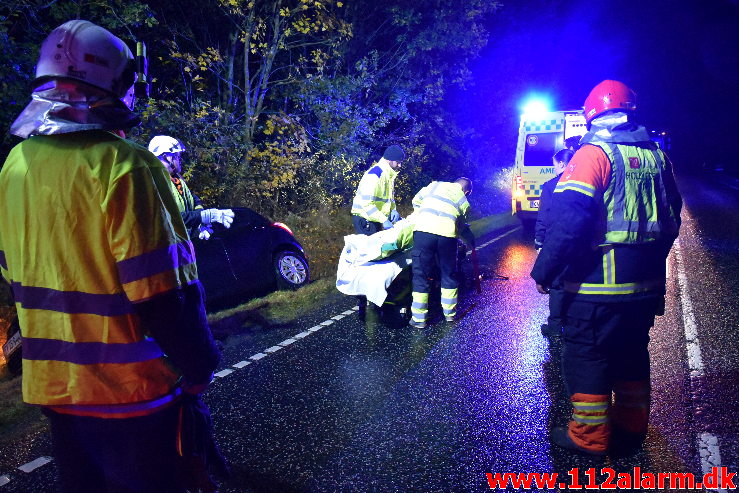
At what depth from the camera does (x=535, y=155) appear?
12.7m

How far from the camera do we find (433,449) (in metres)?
3.38

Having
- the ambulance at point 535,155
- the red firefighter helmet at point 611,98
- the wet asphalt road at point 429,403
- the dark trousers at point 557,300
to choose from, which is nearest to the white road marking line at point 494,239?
the ambulance at point 535,155

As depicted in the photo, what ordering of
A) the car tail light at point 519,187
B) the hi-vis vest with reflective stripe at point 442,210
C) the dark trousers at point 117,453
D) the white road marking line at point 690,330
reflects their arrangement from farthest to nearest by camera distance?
1. the car tail light at point 519,187
2. the hi-vis vest with reflective stripe at point 442,210
3. the white road marking line at point 690,330
4. the dark trousers at point 117,453

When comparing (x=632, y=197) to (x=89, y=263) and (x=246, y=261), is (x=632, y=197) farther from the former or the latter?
(x=246, y=261)

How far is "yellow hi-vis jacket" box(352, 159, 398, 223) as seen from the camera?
766 centimetres

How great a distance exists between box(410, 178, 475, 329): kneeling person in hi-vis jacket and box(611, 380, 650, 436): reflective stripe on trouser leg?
270 centimetres

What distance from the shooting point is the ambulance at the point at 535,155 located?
12492 millimetres

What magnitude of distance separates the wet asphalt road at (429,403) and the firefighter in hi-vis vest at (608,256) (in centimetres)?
40

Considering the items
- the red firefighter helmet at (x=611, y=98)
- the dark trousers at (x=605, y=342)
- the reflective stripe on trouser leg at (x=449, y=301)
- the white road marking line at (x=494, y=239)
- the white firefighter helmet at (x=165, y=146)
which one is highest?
the red firefighter helmet at (x=611, y=98)

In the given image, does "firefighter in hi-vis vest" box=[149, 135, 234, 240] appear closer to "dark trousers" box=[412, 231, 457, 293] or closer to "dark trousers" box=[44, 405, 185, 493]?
"dark trousers" box=[412, 231, 457, 293]

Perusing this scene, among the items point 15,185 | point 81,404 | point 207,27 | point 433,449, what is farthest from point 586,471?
point 207,27

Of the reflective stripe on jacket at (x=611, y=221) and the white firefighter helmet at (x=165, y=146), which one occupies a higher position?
the white firefighter helmet at (x=165, y=146)

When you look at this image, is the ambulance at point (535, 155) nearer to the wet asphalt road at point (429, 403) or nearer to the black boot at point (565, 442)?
the wet asphalt road at point (429, 403)

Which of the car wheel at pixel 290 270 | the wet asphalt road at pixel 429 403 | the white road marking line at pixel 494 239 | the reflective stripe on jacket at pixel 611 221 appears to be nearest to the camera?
the reflective stripe on jacket at pixel 611 221
